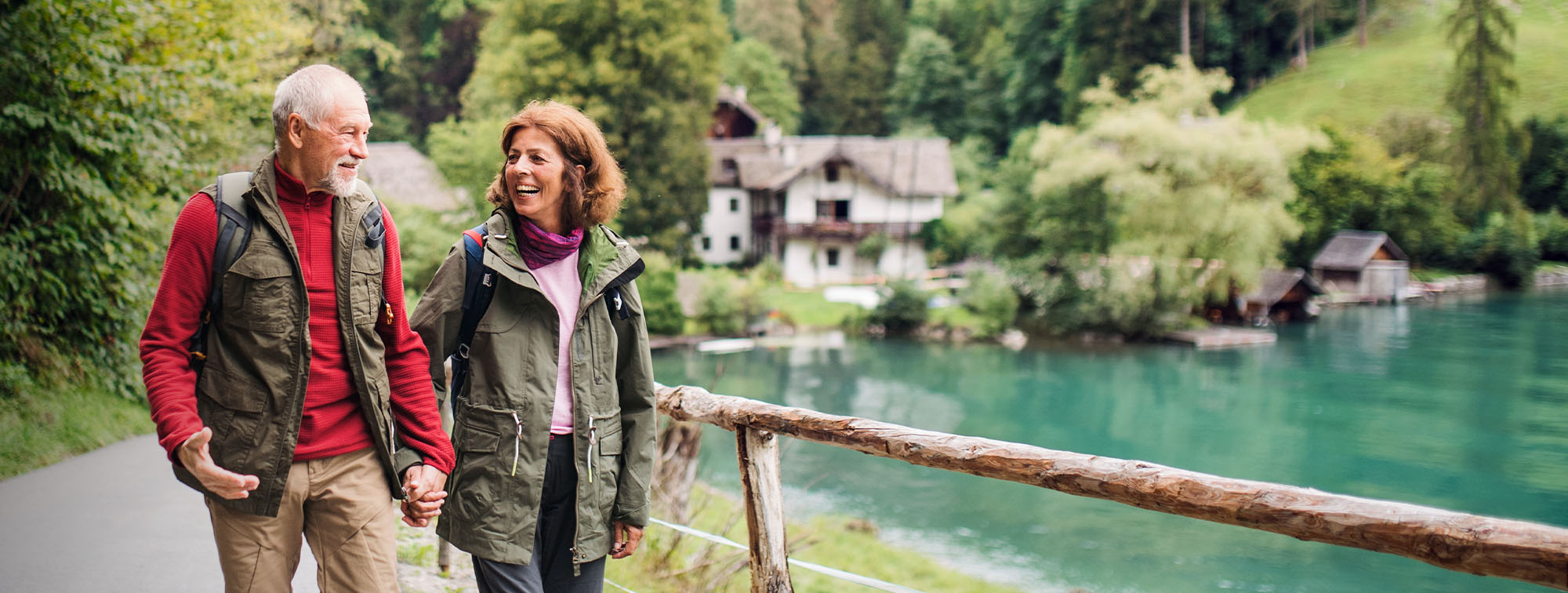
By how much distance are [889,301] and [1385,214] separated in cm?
2290

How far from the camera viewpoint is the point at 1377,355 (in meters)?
27.2

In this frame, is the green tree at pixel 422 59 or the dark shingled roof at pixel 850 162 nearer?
the dark shingled roof at pixel 850 162

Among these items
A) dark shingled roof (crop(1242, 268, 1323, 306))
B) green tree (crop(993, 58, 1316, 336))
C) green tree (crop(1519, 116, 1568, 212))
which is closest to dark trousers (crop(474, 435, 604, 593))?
green tree (crop(993, 58, 1316, 336))

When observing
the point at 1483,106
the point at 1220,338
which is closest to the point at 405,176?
the point at 1220,338

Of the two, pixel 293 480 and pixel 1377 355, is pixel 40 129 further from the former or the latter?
pixel 1377 355

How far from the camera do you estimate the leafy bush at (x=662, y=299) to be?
2809 cm

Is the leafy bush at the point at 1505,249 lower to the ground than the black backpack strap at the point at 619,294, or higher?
higher

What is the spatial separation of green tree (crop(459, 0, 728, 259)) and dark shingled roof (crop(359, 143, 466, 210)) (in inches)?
115

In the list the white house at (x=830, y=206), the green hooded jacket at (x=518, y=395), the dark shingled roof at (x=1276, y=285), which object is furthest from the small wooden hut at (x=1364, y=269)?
the green hooded jacket at (x=518, y=395)

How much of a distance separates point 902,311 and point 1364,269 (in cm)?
1853

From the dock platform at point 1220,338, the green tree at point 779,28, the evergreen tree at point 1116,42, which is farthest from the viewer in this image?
the green tree at point 779,28

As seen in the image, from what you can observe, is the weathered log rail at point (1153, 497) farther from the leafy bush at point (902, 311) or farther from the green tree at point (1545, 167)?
the green tree at point (1545, 167)

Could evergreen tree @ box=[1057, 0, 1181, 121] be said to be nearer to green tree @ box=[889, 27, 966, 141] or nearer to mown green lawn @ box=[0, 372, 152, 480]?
green tree @ box=[889, 27, 966, 141]

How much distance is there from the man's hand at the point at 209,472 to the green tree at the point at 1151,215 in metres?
30.4
